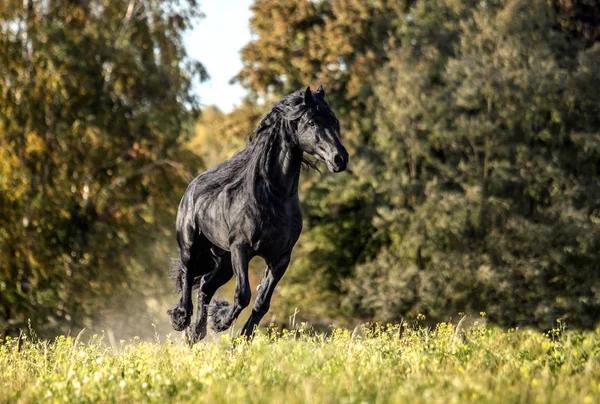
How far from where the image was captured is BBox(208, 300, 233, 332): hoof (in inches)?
313

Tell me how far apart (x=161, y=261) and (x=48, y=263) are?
5.58 m

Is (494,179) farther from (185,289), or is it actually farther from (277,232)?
(277,232)

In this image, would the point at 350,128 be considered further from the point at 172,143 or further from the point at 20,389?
the point at 20,389

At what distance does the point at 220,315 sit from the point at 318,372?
2265 mm

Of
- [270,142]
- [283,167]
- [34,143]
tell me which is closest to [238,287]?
[283,167]

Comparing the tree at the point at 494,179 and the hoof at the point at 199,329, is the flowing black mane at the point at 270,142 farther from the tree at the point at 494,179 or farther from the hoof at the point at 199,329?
the tree at the point at 494,179

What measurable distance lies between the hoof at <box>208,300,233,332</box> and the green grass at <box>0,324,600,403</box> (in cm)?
49

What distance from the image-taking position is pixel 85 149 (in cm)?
2566

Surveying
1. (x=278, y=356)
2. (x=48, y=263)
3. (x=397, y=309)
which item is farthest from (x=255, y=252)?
(x=397, y=309)

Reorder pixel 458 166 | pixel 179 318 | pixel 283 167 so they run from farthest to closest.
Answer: pixel 458 166, pixel 179 318, pixel 283 167

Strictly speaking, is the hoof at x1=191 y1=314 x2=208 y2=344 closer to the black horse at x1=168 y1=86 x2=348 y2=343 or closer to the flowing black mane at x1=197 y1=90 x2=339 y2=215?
the black horse at x1=168 y1=86 x2=348 y2=343

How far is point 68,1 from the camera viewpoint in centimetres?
2648

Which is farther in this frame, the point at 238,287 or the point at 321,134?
the point at 238,287

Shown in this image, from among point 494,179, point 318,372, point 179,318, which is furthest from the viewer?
point 494,179
